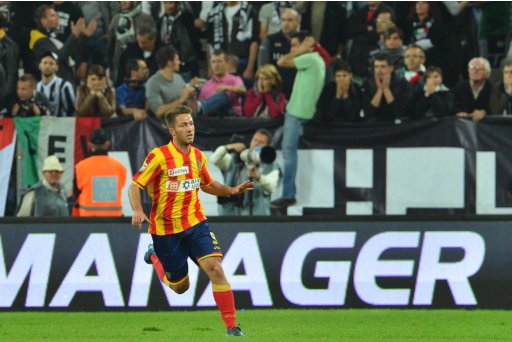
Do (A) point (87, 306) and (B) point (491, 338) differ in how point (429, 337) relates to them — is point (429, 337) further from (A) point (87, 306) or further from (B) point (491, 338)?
(A) point (87, 306)

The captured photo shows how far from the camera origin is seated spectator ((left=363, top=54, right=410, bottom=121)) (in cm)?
1541

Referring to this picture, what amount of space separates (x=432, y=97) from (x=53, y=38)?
594 cm

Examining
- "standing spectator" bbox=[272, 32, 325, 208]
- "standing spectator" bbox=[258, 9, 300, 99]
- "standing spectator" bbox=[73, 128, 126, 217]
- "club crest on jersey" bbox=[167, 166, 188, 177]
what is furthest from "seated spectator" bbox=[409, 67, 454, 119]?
"club crest on jersey" bbox=[167, 166, 188, 177]

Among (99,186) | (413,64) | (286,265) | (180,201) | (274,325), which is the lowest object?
(274,325)

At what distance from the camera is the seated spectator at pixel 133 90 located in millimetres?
16203

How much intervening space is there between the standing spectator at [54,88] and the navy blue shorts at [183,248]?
7.13m

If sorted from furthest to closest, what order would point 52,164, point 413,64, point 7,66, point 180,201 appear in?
point 7,66
point 413,64
point 52,164
point 180,201

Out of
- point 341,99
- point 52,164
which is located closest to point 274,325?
point 52,164

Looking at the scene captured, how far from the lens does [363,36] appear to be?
16.3m

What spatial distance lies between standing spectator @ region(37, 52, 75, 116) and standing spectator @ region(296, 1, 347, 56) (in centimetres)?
367

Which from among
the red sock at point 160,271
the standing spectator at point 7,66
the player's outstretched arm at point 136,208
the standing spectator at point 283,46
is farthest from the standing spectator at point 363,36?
the player's outstretched arm at point 136,208

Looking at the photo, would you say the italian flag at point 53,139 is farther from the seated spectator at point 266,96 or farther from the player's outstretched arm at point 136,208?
the player's outstretched arm at point 136,208

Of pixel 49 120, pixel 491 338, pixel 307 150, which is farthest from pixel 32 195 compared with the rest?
pixel 491 338

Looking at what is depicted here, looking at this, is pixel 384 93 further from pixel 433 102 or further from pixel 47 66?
pixel 47 66
